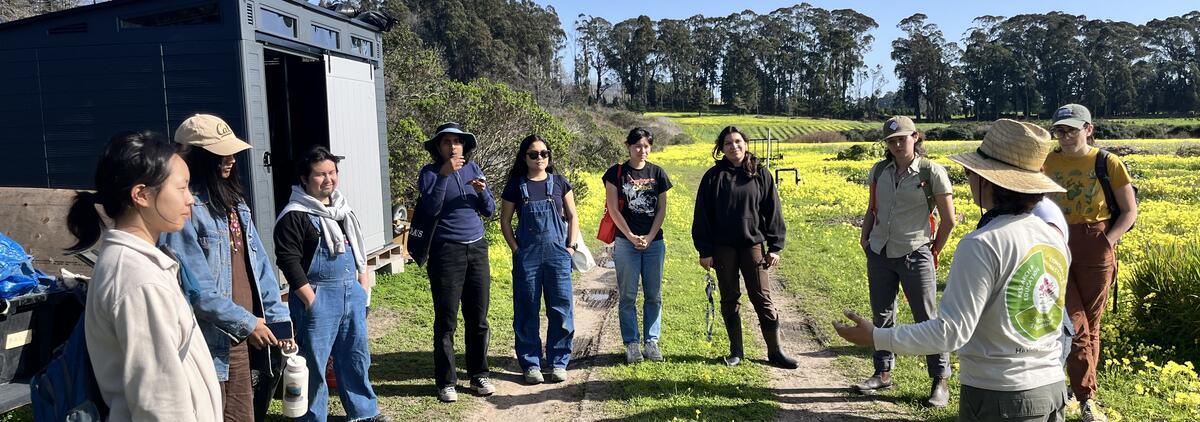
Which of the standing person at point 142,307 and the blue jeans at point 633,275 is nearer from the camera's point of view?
the standing person at point 142,307

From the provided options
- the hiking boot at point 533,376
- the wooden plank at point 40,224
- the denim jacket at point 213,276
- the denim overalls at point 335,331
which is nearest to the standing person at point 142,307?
the denim jacket at point 213,276

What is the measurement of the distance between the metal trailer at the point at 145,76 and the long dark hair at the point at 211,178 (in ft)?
8.44

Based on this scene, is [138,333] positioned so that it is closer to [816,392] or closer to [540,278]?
[540,278]

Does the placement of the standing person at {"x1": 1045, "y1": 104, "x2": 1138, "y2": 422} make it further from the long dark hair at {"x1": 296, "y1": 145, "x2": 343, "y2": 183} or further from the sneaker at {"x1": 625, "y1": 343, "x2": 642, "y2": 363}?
the long dark hair at {"x1": 296, "y1": 145, "x2": 343, "y2": 183}

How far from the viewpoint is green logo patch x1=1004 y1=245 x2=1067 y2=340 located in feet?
8.93

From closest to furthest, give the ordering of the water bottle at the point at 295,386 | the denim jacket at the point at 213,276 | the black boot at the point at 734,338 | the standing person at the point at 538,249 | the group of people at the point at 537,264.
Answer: the group of people at the point at 537,264 → the denim jacket at the point at 213,276 → the water bottle at the point at 295,386 → the standing person at the point at 538,249 → the black boot at the point at 734,338

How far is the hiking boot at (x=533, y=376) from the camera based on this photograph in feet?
18.5

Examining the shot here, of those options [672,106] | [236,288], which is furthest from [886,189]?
[672,106]

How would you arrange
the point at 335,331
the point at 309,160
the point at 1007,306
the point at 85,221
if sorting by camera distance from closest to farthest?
the point at 85,221, the point at 1007,306, the point at 309,160, the point at 335,331

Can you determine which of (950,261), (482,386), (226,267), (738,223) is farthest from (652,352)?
(950,261)

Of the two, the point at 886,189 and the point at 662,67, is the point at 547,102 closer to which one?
the point at 886,189

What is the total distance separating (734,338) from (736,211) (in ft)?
3.25

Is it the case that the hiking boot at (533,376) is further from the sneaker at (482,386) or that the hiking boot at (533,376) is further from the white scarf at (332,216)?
the white scarf at (332,216)

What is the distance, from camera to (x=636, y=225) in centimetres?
602
